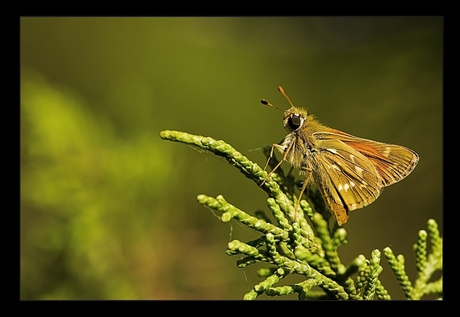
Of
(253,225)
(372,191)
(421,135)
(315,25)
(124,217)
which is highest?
(315,25)

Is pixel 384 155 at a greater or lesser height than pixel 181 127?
lesser

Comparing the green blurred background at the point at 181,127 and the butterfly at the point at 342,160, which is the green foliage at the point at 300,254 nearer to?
the butterfly at the point at 342,160

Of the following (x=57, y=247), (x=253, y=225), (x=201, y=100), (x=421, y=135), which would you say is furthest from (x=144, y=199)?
(x=421, y=135)

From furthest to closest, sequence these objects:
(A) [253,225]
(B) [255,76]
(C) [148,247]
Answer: (B) [255,76] → (C) [148,247] → (A) [253,225]

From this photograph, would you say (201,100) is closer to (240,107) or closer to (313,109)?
(240,107)

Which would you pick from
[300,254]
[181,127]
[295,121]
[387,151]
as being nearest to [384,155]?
[387,151]

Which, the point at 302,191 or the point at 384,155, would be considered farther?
the point at 384,155

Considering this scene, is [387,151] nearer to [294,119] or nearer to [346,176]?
[346,176]

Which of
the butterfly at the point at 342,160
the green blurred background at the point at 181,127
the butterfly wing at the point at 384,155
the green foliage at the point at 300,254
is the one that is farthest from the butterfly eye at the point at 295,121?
the green foliage at the point at 300,254
